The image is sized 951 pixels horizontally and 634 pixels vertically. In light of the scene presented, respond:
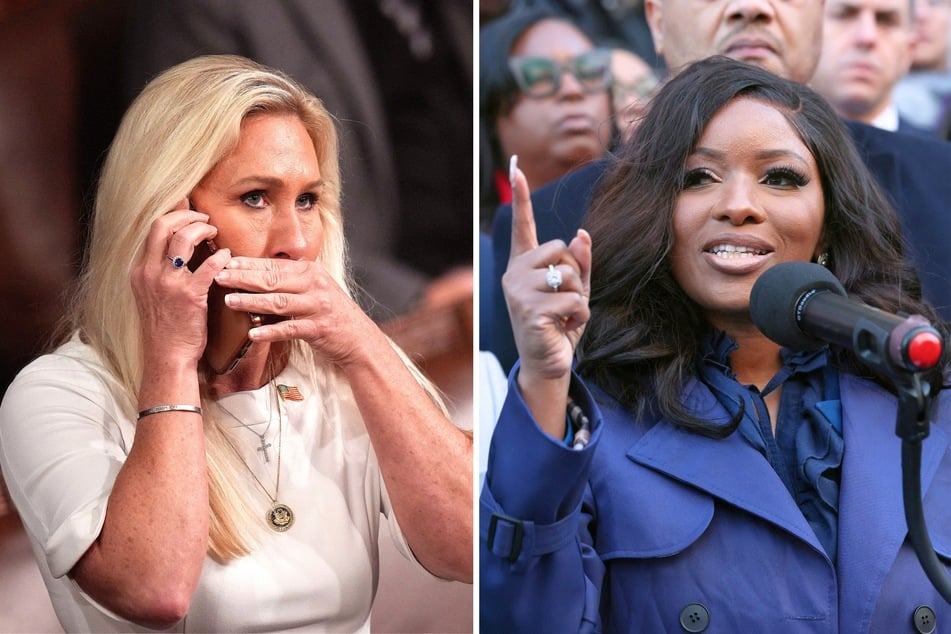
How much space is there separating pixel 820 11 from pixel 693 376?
970 mm

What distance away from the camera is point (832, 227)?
8.94 ft

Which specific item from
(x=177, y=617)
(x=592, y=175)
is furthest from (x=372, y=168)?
(x=177, y=617)

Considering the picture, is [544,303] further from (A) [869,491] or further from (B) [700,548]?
(A) [869,491]

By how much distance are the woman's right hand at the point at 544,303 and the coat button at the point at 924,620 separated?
2.65 ft

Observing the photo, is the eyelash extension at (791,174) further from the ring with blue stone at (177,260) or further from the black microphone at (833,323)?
the ring with blue stone at (177,260)

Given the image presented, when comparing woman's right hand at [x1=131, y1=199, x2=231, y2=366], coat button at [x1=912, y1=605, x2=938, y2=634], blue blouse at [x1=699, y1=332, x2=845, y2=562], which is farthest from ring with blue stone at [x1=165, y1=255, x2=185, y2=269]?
coat button at [x1=912, y1=605, x2=938, y2=634]

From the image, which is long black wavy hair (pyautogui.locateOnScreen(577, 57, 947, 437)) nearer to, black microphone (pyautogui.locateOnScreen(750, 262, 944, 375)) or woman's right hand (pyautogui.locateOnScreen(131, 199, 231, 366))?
black microphone (pyautogui.locateOnScreen(750, 262, 944, 375))

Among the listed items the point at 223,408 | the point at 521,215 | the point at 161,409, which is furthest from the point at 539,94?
the point at 161,409

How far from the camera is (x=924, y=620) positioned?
2449mm

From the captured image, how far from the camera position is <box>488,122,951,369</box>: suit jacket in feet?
9.46

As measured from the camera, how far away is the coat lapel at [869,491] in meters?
2.46

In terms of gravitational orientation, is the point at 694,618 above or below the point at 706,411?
below

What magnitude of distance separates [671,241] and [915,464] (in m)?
0.90

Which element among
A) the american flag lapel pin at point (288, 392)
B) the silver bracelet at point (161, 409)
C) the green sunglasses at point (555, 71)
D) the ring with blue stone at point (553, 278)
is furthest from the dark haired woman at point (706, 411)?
the silver bracelet at point (161, 409)
